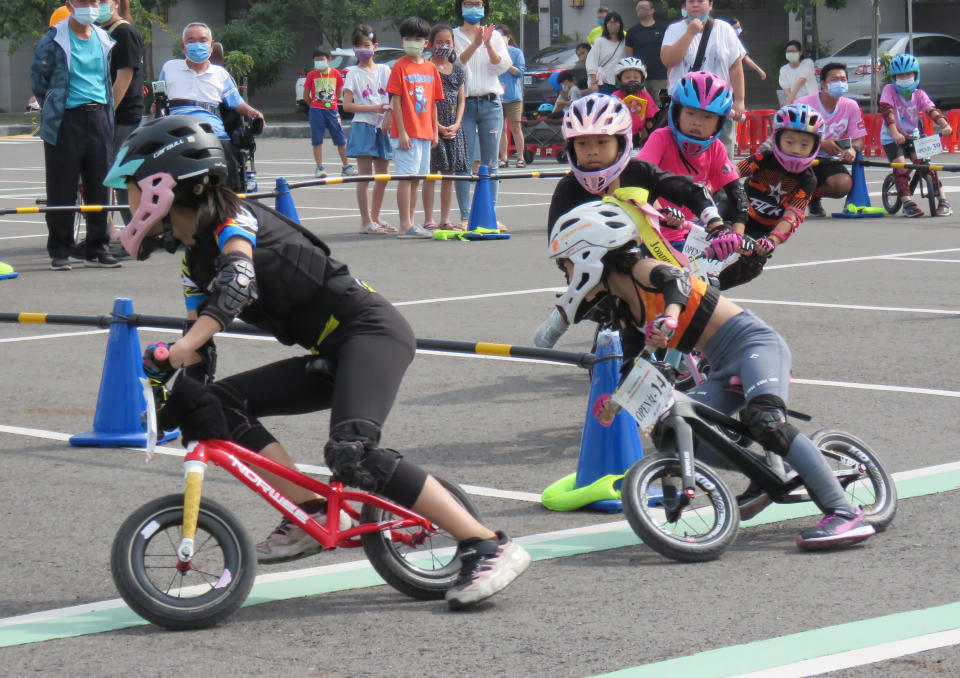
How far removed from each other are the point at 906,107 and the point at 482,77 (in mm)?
5254

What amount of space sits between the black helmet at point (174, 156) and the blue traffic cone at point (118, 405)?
8.50 feet

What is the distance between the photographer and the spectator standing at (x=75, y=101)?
13.1 metres

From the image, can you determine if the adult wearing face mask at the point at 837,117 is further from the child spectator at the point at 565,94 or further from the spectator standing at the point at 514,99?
the child spectator at the point at 565,94

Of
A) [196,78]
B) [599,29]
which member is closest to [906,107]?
[599,29]

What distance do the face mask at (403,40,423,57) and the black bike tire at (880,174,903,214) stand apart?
5978 mm

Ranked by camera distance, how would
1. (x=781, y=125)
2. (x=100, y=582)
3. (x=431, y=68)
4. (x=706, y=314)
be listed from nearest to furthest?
1. (x=100, y=582)
2. (x=706, y=314)
3. (x=781, y=125)
4. (x=431, y=68)

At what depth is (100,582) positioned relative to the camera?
5348 millimetres

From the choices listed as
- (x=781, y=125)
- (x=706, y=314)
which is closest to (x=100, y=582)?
(x=706, y=314)

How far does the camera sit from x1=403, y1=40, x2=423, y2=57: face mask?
15.9 meters

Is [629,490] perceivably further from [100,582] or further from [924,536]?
[100,582]

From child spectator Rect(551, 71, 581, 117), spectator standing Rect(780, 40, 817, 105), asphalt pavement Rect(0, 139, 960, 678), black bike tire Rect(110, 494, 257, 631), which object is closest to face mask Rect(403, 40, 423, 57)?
asphalt pavement Rect(0, 139, 960, 678)

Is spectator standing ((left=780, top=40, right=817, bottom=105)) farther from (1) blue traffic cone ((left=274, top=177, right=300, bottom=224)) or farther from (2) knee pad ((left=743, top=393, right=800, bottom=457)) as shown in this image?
(2) knee pad ((left=743, top=393, right=800, bottom=457))

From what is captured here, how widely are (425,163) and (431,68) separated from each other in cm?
96

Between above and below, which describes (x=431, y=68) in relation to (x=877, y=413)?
above
